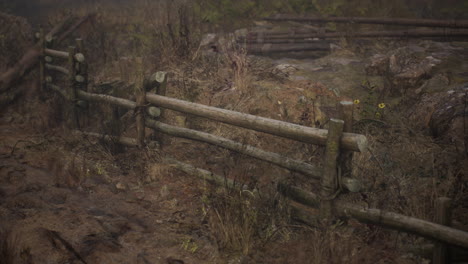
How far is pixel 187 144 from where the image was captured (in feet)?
18.9

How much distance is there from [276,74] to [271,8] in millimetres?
5325

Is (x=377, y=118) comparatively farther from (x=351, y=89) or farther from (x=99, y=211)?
(x=99, y=211)

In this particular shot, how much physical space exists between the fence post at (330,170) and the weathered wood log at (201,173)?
1.11 metres

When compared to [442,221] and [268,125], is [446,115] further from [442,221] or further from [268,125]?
[268,125]

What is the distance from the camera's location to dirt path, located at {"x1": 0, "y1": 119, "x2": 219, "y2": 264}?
3.39 metres

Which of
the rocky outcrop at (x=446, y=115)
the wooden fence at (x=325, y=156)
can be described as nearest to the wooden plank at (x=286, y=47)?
the rocky outcrop at (x=446, y=115)

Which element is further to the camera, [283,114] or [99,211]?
[283,114]

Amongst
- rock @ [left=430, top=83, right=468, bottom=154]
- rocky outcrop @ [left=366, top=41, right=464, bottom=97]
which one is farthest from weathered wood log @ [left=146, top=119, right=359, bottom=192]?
rocky outcrop @ [left=366, top=41, right=464, bottom=97]

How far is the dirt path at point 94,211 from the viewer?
3.39 m

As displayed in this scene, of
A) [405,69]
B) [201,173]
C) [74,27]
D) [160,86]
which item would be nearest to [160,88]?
[160,86]

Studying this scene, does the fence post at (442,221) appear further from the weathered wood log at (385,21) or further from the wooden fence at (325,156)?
the weathered wood log at (385,21)

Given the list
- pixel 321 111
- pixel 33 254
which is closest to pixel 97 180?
pixel 33 254

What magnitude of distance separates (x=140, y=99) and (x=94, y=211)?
1.67 metres

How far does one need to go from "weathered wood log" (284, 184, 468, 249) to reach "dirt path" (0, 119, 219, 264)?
3.62ft
